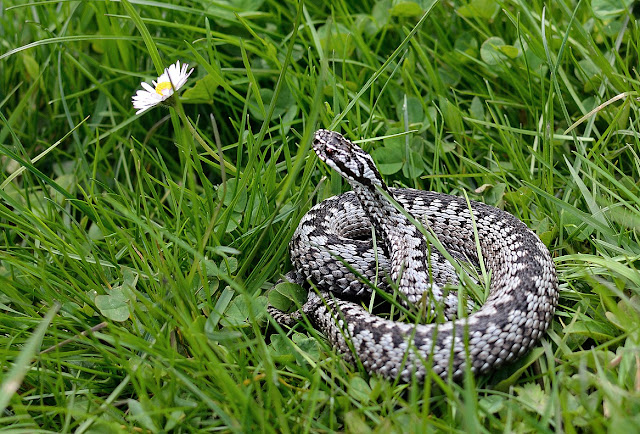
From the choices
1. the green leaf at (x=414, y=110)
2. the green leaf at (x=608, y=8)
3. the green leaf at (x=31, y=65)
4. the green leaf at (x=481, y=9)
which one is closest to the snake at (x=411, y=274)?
the green leaf at (x=414, y=110)

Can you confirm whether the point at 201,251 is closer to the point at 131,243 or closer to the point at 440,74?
the point at 131,243

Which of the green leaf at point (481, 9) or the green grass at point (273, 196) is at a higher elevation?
the green leaf at point (481, 9)

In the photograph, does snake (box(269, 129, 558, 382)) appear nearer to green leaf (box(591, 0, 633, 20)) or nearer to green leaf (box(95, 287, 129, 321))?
green leaf (box(95, 287, 129, 321))

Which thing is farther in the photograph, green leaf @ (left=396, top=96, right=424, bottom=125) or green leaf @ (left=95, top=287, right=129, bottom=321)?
green leaf @ (left=396, top=96, right=424, bottom=125)

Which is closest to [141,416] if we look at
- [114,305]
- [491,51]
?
[114,305]

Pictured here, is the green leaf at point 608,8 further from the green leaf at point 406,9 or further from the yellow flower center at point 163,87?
the yellow flower center at point 163,87

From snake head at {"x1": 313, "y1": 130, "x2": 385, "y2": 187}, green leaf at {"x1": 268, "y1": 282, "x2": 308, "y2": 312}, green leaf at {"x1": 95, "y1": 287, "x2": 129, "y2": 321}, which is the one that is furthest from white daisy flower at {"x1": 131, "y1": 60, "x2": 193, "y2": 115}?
green leaf at {"x1": 268, "y1": 282, "x2": 308, "y2": 312}

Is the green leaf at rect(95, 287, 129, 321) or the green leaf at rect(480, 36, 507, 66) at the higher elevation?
the green leaf at rect(480, 36, 507, 66)
